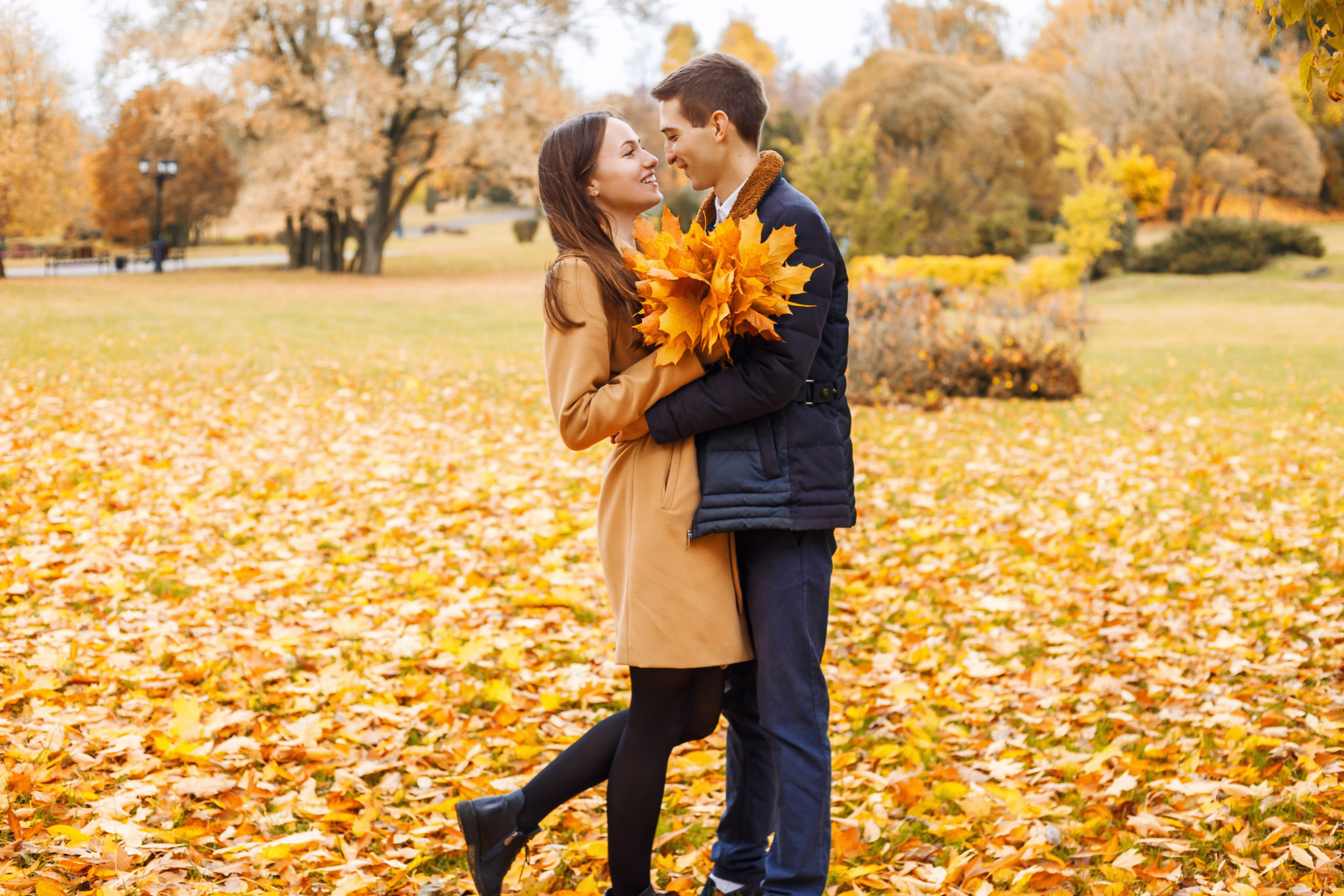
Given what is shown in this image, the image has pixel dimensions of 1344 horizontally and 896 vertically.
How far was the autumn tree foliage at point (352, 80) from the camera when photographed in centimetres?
2897

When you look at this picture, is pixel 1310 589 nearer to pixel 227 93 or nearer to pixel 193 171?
pixel 227 93

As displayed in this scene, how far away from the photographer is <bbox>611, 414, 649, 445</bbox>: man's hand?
8.06ft

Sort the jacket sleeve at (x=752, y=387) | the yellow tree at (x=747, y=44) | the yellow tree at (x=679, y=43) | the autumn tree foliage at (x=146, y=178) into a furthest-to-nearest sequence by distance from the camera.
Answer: the yellow tree at (x=747, y=44), the yellow tree at (x=679, y=43), the autumn tree foliage at (x=146, y=178), the jacket sleeve at (x=752, y=387)

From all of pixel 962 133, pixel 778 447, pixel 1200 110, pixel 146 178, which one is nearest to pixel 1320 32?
pixel 778 447

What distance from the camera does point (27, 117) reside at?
1056 inches

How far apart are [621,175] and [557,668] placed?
2695mm

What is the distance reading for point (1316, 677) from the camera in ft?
13.9

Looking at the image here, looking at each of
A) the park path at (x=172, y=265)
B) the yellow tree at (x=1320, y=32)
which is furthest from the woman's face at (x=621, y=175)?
the park path at (x=172, y=265)

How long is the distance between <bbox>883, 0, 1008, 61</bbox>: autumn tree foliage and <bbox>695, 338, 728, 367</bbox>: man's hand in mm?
62570

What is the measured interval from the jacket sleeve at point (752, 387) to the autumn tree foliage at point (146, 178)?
43.0 metres

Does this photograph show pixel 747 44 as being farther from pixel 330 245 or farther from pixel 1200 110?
pixel 330 245

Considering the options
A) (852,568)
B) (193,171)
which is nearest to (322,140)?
(193,171)

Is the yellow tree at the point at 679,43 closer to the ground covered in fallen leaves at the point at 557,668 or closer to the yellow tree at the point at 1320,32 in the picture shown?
the ground covered in fallen leaves at the point at 557,668

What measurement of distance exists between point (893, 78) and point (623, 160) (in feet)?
121
